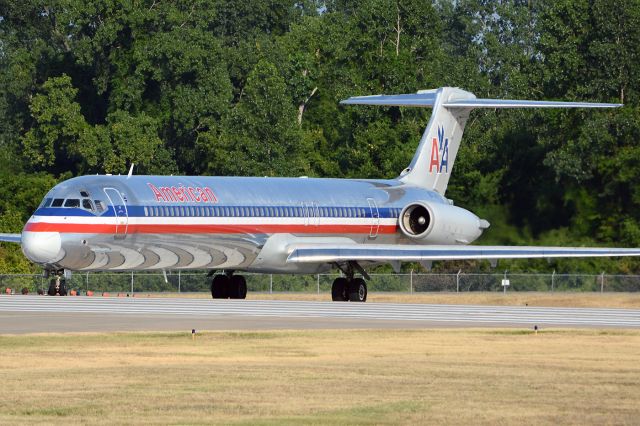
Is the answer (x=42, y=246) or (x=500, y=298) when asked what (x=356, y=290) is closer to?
(x=42, y=246)

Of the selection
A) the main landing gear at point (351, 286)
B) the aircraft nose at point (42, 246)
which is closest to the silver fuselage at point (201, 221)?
the aircraft nose at point (42, 246)

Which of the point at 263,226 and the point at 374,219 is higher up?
the point at 374,219

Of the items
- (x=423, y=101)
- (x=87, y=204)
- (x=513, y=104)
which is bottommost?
(x=87, y=204)

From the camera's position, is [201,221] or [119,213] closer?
[119,213]

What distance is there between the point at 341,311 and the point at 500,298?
64.2 ft

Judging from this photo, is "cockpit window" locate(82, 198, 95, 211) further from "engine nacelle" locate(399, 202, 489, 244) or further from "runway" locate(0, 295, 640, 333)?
"engine nacelle" locate(399, 202, 489, 244)

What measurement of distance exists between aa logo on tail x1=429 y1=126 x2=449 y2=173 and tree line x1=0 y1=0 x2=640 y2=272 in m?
5.50

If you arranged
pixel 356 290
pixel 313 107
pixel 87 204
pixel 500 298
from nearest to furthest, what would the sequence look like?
1. pixel 87 204
2. pixel 356 290
3. pixel 500 298
4. pixel 313 107

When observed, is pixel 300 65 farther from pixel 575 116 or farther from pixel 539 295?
pixel 539 295

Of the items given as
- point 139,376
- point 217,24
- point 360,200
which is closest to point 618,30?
point 360,200

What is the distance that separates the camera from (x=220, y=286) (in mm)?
43531

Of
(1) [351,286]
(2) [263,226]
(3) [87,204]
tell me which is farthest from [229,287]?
(3) [87,204]

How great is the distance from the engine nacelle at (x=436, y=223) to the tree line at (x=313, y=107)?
8880 millimetres

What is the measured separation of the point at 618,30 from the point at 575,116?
192 inches
